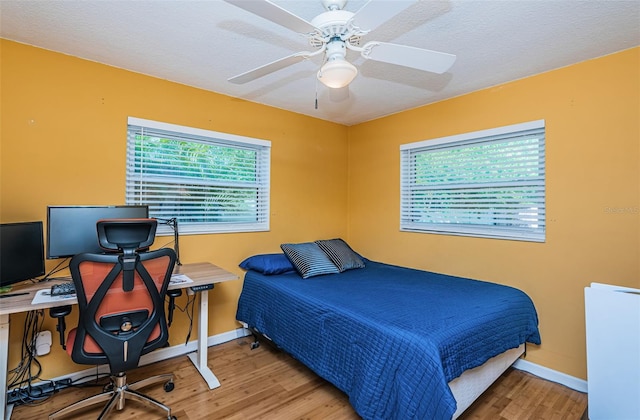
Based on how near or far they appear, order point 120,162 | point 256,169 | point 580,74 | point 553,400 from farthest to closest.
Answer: point 256,169, point 120,162, point 580,74, point 553,400

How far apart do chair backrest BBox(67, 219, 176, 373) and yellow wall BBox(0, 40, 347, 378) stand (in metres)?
0.94

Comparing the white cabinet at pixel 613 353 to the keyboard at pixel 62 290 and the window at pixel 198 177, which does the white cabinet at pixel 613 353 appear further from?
the window at pixel 198 177

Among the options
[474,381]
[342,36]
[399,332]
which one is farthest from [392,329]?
[342,36]

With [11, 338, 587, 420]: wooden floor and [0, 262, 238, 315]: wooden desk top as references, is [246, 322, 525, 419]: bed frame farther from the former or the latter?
[0, 262, 238, 315]: wooden desk top

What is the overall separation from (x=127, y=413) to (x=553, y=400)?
283 cm

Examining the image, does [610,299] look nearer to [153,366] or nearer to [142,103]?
[153,366]

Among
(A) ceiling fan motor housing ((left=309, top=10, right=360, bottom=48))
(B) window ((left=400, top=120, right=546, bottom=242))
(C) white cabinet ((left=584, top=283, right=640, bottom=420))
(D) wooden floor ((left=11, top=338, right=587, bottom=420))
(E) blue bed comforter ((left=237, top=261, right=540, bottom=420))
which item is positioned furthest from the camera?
(B) window ((left=400, top=120, right=546, bottom=242))

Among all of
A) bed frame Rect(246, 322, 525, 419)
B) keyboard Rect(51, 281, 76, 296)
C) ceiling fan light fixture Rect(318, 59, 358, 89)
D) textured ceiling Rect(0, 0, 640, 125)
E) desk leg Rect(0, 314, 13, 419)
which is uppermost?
textured ceiling Rect(0, 0, 640, 125)

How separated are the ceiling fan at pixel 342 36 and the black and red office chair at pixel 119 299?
1160 mm

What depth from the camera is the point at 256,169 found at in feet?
10.7

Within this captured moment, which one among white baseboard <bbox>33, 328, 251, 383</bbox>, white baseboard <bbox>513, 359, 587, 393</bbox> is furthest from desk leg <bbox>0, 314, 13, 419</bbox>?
white baseboard <bbox>513, 359, 587, 393</bbox>

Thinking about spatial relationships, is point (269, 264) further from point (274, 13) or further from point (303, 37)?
point (274, 13)

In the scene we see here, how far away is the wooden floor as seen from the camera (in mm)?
1904

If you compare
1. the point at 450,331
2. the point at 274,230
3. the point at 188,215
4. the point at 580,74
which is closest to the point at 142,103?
the point at 188,215
